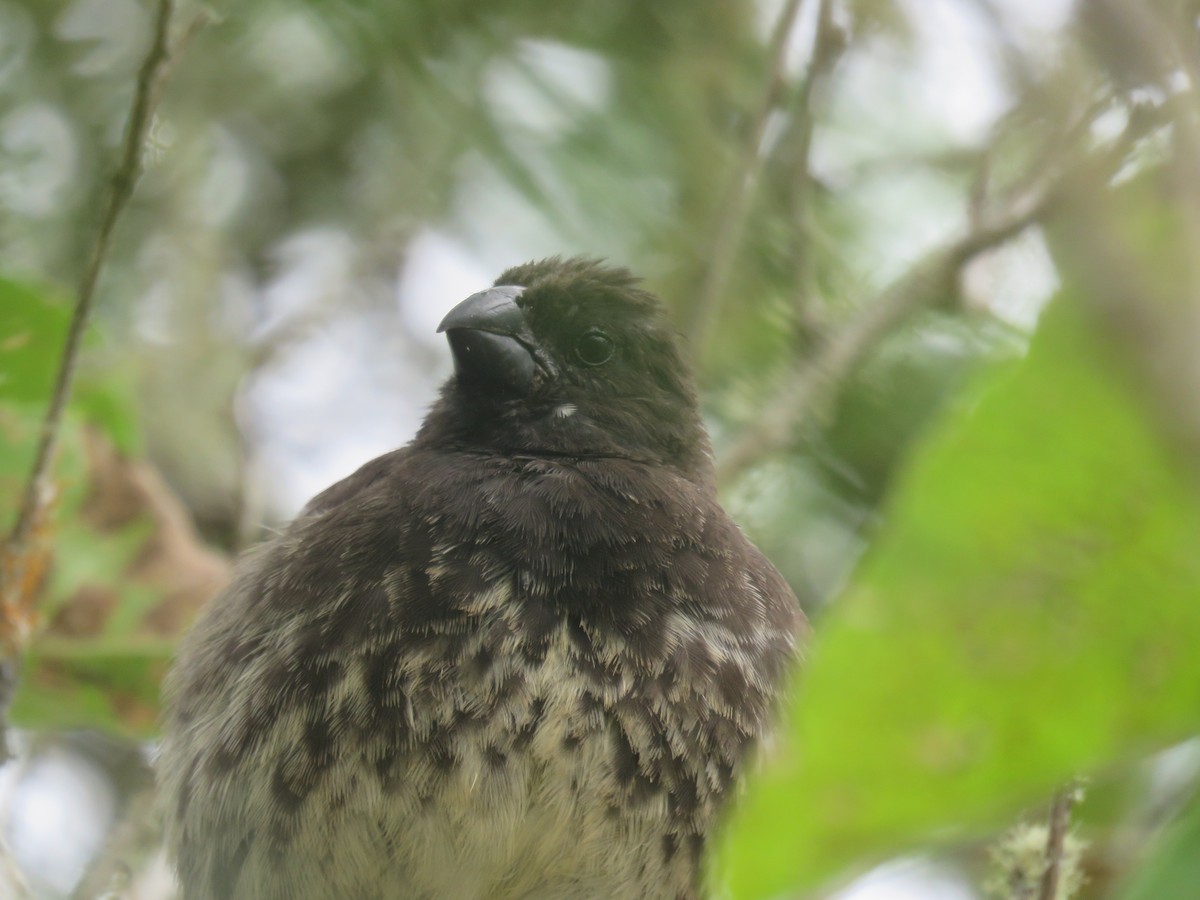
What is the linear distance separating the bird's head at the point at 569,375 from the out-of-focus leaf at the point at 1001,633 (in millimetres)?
2282

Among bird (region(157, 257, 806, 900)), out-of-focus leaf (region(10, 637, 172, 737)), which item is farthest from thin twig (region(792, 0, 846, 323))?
out-of-focus leaf (region(10, 637, 172, 737))

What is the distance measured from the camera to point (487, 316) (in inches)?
120

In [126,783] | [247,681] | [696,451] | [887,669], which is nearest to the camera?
[887,669]

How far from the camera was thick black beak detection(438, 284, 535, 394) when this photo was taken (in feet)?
9.99

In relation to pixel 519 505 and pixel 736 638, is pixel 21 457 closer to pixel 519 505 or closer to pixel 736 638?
pixel 519 505

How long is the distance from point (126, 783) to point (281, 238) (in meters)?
1.81

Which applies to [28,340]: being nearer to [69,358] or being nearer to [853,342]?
[69,358]

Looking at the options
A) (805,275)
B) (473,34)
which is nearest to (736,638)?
(805,275)

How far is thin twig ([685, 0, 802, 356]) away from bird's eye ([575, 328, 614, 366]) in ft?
1.22

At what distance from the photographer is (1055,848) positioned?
6.25ft

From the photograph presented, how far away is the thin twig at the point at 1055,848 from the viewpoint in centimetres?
191

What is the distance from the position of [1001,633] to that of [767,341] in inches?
139

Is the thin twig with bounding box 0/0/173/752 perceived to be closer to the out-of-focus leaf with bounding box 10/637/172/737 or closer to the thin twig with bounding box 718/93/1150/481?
the out-of-focus leaf with bounding box 10/637/172/737

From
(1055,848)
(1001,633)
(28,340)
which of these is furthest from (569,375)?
(1001,633)
